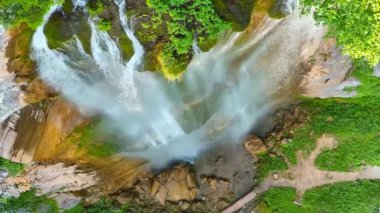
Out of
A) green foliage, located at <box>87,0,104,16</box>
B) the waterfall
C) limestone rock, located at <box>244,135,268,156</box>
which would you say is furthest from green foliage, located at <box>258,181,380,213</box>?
the waterfall

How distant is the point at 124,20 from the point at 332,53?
7841mm

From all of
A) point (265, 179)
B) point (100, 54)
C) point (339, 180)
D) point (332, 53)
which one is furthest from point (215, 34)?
point (339, 180)

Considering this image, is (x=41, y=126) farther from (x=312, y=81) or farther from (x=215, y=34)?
(x=312, y=81)

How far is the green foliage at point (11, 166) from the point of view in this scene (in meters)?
14.7

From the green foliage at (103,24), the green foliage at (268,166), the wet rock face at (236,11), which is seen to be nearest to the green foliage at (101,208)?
the green foliage at (268,166)

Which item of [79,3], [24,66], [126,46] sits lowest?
[126,46]

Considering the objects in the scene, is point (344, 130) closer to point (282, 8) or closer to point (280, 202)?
point (280, 202)

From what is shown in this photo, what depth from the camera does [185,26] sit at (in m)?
11.8

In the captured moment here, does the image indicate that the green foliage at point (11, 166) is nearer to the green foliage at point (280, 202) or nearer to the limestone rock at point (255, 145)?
the limestone rock at point (255, 145)

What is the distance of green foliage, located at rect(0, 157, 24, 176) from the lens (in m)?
14.7

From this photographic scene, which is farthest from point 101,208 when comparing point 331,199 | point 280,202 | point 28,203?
point 331,199

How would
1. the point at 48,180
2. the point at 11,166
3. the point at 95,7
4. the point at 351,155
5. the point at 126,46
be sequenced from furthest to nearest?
the point at 351,155
the point at 48,180
the point at 11,166
the point at 126,46
the point at 95,7

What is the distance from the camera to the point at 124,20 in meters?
11.7

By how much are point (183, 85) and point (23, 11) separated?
19.7 ft
